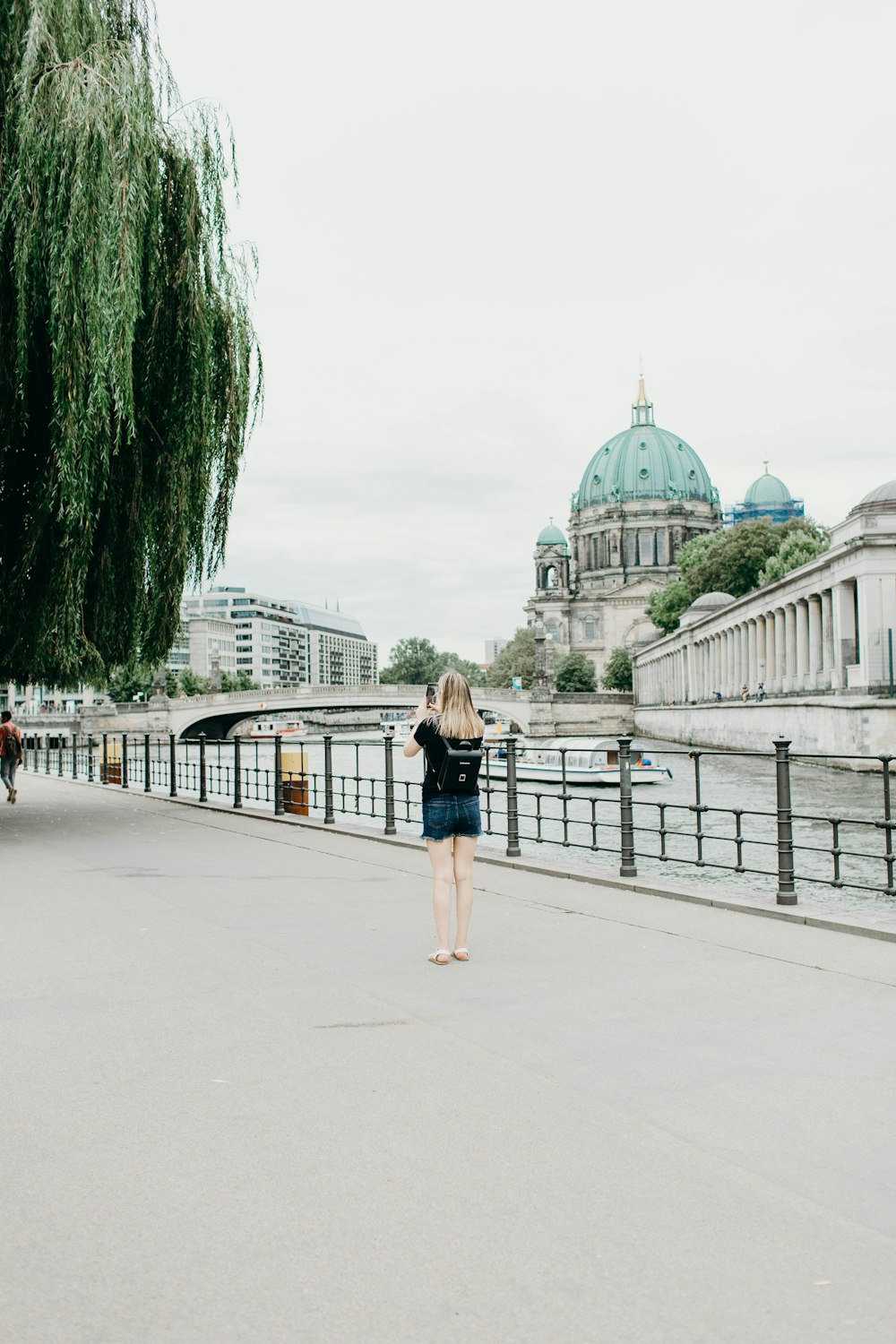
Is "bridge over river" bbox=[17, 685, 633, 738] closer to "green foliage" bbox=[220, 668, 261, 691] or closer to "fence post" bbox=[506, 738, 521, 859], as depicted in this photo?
"green foliage" bbox=[220, 668, 261, 691]

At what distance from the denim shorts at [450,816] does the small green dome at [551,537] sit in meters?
170

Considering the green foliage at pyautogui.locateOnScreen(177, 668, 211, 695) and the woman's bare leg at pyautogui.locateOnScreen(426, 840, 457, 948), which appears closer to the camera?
the woman's bare leg at pyautogui.locateOnScreen(426, 840, 457, 948)

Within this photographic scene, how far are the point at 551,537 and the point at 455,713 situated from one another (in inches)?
6766

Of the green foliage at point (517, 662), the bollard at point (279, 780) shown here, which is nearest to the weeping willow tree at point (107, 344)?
the bollard at point (279, 780)

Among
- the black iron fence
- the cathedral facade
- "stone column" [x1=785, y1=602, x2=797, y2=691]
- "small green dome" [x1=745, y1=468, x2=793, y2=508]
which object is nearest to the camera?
the black iron fence

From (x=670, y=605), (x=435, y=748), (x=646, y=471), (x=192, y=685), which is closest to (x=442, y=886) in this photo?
(x=435, y=748)

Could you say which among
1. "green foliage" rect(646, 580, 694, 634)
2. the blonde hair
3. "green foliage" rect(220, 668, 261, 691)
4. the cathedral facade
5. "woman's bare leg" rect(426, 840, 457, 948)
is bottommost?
"woman's bare leg" rect(426, 840, 457, 948)

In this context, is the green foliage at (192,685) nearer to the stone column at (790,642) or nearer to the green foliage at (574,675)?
the green foliage at (574,675)

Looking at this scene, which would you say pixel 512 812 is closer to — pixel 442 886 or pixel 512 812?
pixel 512 812

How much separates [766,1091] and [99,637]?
45.0ft

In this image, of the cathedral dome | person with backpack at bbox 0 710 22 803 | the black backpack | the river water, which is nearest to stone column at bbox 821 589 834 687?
the river water

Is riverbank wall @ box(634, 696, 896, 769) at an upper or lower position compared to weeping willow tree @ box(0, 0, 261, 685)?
lower

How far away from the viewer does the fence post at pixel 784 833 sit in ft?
31.9

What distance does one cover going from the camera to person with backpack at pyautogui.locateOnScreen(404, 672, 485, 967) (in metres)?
7.96
